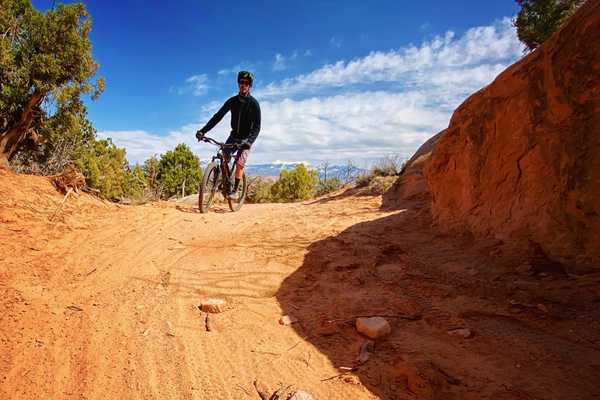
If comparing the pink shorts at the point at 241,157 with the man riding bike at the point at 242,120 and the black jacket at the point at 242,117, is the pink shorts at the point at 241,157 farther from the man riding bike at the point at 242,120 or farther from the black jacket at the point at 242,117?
the black jacket at the point at 242,117

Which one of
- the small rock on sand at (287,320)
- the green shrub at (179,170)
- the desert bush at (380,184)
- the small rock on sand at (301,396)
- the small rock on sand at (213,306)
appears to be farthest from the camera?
the green shrub at (179,170)

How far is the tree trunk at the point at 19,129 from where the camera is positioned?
1095 centimetres

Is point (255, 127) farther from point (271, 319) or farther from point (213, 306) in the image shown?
point (271, 319)

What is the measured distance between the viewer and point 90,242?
11.4 ft

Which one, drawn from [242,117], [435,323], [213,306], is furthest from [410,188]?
[213,306]

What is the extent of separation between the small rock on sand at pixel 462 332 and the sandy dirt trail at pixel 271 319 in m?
0.03

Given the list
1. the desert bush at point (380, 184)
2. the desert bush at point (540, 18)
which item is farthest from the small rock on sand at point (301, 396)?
the desert bush at point (540, 18)

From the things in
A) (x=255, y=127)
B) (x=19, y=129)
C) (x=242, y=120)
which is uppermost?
(x=19, y=129)

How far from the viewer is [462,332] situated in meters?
1.94

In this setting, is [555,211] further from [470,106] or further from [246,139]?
[246,139]

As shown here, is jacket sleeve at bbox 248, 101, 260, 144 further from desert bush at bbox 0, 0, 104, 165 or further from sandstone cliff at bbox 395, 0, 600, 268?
desert bush at bbox 0, 0, 104, 165

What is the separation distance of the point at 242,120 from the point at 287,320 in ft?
13.8

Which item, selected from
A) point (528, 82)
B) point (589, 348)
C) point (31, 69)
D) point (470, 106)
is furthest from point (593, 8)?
point (31, 69)

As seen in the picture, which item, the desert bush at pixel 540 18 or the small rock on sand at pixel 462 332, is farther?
the desert bush at pixel 540 18
